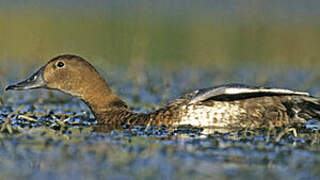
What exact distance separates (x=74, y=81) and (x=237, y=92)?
2155 millimetres

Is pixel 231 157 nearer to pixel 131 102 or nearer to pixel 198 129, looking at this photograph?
pixel 198 129

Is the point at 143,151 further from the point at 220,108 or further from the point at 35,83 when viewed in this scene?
the point at 35,83

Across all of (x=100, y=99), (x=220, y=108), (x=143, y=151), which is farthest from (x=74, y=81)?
(x=143, y=151)

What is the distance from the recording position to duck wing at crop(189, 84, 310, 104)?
28.1 ft

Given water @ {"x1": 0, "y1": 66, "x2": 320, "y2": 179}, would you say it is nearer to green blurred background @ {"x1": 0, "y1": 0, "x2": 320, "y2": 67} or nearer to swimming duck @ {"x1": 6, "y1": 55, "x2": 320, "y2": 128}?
swimming duck @ {"x1": 6, "y1": 55, "x2": 320, "y2": 128}

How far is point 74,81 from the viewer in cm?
958

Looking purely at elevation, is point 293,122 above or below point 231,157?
above

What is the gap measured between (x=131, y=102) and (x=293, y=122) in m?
3.14

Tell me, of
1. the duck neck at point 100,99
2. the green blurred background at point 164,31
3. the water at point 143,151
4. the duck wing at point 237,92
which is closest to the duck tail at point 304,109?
the water at point 143,151

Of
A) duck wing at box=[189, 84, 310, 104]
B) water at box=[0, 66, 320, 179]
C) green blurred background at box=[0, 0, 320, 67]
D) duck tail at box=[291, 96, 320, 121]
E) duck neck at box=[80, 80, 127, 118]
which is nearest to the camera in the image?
water at box=[0, 66, 320, 179]

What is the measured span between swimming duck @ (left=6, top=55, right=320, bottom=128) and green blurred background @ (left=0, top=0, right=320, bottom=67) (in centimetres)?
403

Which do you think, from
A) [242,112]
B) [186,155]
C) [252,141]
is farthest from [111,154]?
[242,112]

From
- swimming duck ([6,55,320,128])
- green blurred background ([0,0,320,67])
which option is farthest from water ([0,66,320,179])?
green blurred background ([0,0,320,67])

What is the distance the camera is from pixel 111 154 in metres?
7.04
